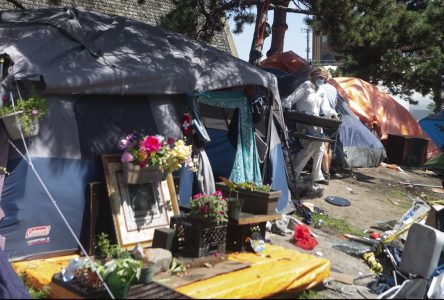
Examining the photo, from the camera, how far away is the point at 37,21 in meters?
6.47

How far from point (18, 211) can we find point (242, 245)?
89.6 inches

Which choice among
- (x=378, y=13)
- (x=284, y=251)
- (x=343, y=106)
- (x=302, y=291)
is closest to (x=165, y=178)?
(x=284, y=251)

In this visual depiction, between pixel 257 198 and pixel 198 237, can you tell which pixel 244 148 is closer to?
pixel 257 198

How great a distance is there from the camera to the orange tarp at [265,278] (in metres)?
4.42

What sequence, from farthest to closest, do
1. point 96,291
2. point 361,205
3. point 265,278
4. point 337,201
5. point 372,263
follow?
point 361,205 < point 337,201 < point 372,263 < point 265,278 < point 96,291

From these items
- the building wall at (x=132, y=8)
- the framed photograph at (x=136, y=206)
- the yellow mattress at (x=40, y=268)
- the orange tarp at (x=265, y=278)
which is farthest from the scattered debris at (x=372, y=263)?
the building wall at (x=132, y=8)

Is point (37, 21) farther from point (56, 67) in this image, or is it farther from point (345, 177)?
point (345, 177)

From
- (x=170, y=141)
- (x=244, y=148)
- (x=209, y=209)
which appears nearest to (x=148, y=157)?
(x=170, y=141)

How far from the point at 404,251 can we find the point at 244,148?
284cm

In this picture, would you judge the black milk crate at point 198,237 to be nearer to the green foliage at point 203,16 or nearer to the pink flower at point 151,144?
the pink flower at point 151,144

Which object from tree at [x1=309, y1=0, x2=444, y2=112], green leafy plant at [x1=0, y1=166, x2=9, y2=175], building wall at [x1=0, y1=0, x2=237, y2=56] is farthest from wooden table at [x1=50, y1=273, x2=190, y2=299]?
building wall at [x1=0, y1=0, x2=237, y2=56]

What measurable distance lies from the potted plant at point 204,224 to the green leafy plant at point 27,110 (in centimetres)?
171

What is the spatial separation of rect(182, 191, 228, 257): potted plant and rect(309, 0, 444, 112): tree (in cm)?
607

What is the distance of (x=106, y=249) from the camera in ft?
17.1
